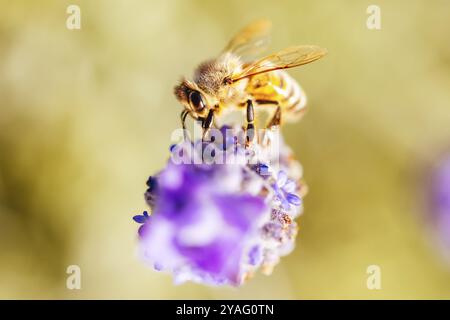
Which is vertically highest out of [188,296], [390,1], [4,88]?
[390,1]

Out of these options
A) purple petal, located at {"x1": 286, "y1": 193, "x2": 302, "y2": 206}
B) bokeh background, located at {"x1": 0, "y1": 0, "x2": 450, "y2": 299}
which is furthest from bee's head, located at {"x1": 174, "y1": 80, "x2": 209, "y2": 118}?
bokeh background, located at {"x1": 0, "y1": 0, "x2": 450, "y2": 299}

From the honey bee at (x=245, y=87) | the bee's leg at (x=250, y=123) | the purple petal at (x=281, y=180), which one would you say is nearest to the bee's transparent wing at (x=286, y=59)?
the honey bee at (x=245, y=87)

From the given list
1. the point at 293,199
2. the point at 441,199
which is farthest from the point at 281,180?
the point at 441,199

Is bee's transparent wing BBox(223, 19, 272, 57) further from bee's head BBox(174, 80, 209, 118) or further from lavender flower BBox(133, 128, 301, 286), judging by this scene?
lavender flower BBox(133, 128, 301, 286)

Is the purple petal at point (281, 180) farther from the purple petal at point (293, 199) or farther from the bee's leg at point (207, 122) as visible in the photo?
the bee's leg at point (207, 122)

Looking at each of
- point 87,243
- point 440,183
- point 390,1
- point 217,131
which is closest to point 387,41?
point 390,1

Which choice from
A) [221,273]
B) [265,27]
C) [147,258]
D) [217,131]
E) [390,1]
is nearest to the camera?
[221,273]

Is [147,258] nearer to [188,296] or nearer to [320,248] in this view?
[188,296]
